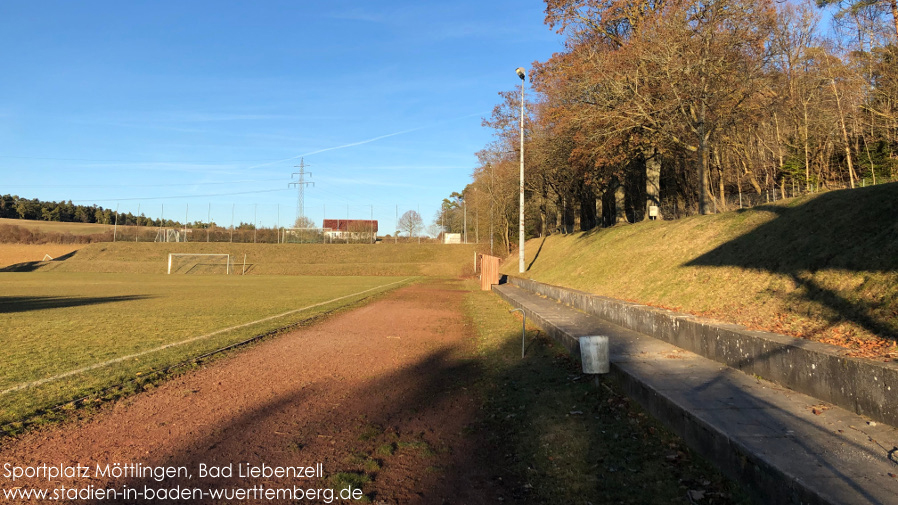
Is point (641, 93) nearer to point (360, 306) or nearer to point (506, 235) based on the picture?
point (360, 306)

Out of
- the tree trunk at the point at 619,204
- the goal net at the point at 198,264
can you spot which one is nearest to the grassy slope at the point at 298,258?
the goal net at the point at 198,264

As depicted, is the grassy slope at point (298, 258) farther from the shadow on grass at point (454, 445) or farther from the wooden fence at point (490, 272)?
the shadow on grass at point (454, 445)

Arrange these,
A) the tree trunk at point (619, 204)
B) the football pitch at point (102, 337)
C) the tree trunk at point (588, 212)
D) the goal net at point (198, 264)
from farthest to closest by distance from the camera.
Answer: the goal net at point (198, 264)
the tree trunk at point (588, 212)
the tree trunk at point (619, 204)
the football pitch at point (102, 337)

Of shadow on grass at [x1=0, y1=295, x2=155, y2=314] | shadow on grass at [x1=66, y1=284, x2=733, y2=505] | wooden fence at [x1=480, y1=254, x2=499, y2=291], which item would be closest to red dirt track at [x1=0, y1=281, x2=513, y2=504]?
shadow on grass at [x1=66, y1=284, x2=733, y2=505]

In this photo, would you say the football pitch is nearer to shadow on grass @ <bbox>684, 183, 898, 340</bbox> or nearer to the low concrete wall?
the low concrete wall

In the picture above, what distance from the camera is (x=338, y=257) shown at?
7019 cm

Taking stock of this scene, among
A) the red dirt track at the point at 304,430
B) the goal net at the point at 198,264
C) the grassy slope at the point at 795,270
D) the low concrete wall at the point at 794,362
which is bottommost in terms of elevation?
the goal net at the point at 198,264

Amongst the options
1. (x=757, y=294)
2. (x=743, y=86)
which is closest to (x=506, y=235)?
(x=743, y=86)

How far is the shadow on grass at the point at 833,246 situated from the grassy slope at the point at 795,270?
16 mm

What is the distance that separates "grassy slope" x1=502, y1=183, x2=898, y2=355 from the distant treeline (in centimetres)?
10342

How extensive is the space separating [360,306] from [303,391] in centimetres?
1352

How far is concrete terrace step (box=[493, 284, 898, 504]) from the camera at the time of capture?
3.15 m

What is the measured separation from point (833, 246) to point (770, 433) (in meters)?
4.85

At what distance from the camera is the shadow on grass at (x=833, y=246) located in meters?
6.06
